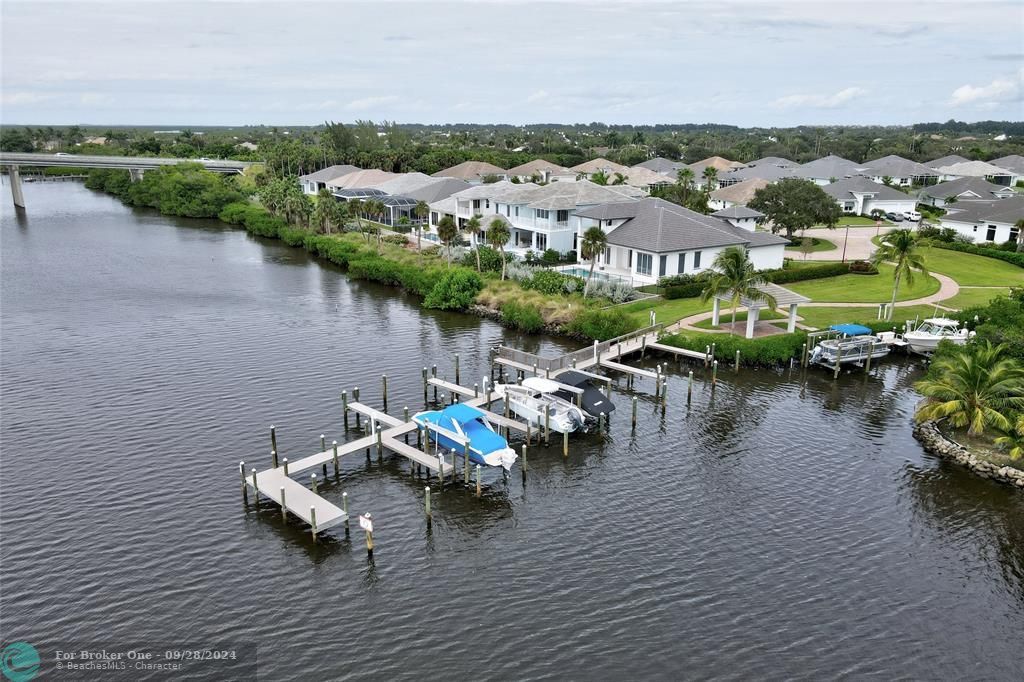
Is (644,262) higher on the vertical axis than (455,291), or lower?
higher

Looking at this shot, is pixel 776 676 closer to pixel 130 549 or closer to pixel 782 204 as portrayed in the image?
pixel 130 549

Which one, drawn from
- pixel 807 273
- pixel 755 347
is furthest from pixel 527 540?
pixel 807 273

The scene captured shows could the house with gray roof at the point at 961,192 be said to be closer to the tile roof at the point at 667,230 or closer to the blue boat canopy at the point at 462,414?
the tile roof at the point at 667,230

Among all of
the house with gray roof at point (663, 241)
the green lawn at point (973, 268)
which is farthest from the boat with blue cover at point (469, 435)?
the green lawn at point (973, 268)

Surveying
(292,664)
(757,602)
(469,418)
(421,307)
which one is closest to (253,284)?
(421,307)

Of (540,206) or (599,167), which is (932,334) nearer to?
(540,206)

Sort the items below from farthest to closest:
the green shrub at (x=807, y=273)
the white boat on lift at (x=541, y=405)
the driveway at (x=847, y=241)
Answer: the driveway at (x=847, y=241) < the green shrub at (x=807, y=273) < the white boat on lift at (x=541, y=405)

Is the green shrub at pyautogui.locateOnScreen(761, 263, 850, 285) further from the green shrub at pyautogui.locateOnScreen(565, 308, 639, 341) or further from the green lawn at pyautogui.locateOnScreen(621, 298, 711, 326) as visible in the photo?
the green shrub at pyautogui.locateOnScreen(565, 308, 639, 341)
